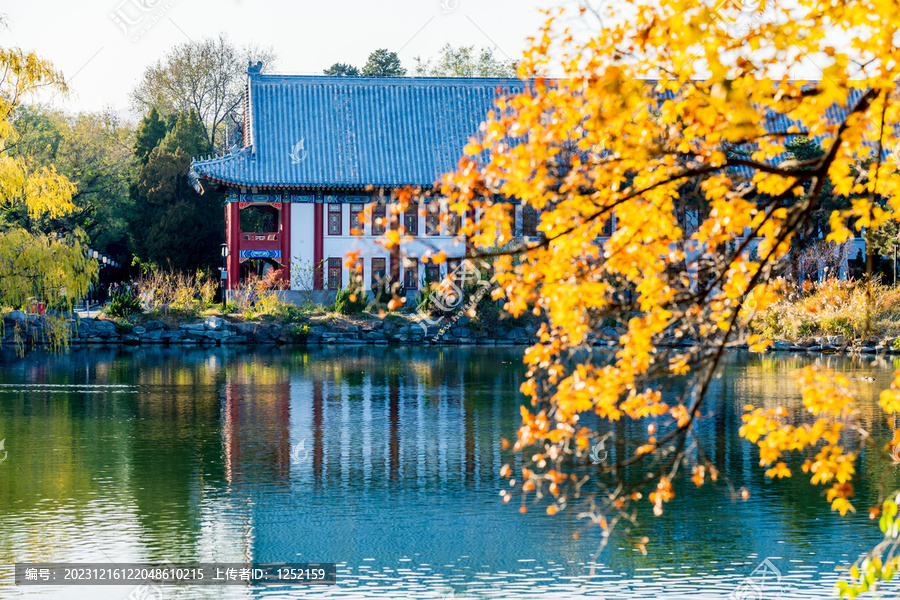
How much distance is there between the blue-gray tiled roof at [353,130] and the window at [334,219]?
122 cm

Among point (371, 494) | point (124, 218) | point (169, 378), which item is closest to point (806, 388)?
point (371, 494)

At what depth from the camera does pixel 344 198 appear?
38156 millimetres

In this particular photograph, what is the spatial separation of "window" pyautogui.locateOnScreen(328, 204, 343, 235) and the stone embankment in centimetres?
490

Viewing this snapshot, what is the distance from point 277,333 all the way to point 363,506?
23109mm

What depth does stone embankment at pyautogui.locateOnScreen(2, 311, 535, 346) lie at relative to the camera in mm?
32812

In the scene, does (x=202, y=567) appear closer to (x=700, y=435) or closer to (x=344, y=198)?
(x=700, y=435)

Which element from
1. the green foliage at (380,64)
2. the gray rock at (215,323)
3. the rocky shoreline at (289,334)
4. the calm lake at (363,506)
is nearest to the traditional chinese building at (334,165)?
the rocky shoreline at (289,334)

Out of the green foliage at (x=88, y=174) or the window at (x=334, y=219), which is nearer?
the window at (x=334, y=219)

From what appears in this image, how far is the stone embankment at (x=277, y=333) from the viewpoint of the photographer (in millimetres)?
32812

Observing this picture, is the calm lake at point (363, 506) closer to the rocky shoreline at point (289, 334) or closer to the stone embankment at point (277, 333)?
the rocky shoreline at point (289, 334)

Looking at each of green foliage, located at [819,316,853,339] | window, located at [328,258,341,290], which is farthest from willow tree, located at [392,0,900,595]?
window, located at [328,258,341,290]

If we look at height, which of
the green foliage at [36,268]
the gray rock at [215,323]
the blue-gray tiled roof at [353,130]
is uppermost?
the blue-gray tiled roof at [353,130]

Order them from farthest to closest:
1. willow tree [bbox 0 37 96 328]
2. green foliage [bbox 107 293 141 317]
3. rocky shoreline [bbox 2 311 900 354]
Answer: green foliage [bbox 107 293 141 317]
rocky shoreline [bbox 2 311 900 354]
willow tree [bbox 0 37 96 328]

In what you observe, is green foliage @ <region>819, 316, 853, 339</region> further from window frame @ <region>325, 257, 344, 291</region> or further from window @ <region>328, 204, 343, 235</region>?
window @ <region>328, 204, 343, 235</region>
